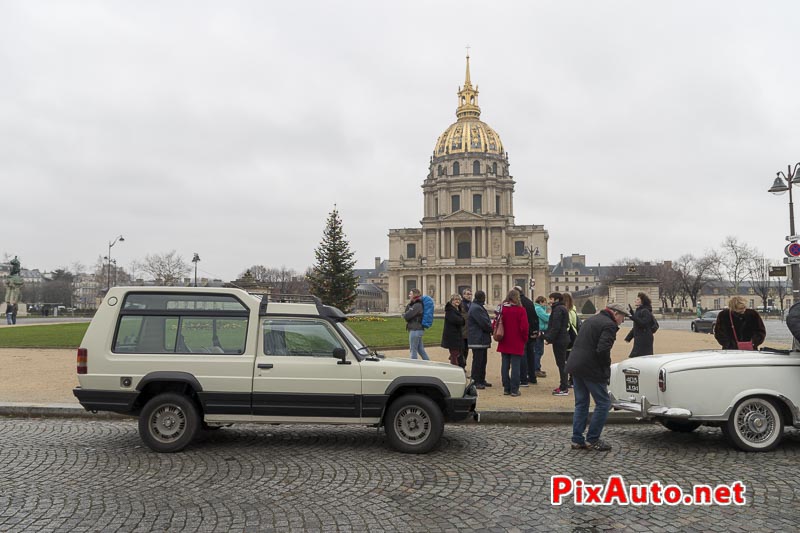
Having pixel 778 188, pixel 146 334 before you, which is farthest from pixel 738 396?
pixel 778 188

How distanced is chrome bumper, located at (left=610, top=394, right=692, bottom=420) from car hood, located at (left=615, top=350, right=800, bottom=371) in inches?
19.6

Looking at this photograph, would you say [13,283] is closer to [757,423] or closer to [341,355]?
[341,355]

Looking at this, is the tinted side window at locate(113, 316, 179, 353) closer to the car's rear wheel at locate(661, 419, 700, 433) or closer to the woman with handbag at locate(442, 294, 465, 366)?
the woman with handbag at locate(442, 294, 465, 366)

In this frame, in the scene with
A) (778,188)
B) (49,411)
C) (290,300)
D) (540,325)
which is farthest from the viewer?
(778,188)

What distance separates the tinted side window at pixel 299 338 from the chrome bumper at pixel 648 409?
406cm

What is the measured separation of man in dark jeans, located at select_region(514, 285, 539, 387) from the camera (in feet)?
41.9

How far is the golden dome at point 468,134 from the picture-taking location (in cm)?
11225

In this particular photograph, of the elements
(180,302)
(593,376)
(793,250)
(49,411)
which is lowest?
(49,411)

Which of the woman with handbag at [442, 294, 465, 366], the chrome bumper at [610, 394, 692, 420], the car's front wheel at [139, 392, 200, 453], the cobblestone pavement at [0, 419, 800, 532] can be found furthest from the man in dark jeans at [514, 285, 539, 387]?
the car's front wheel at [139, 392, 200, 453]

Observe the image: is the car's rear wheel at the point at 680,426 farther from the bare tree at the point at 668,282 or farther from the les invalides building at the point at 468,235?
the bare tree at the point at 668,282

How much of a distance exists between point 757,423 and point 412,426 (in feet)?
14.5

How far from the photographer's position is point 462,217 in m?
107

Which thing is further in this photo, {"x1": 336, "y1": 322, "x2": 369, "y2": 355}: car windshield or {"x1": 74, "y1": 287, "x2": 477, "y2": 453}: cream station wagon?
{"x1": 336, "y1": 322, "x2": 369, "y2": 355}: car windshield

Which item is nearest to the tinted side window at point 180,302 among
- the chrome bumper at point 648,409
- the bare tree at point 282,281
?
the chrome bumper at point 648,409
